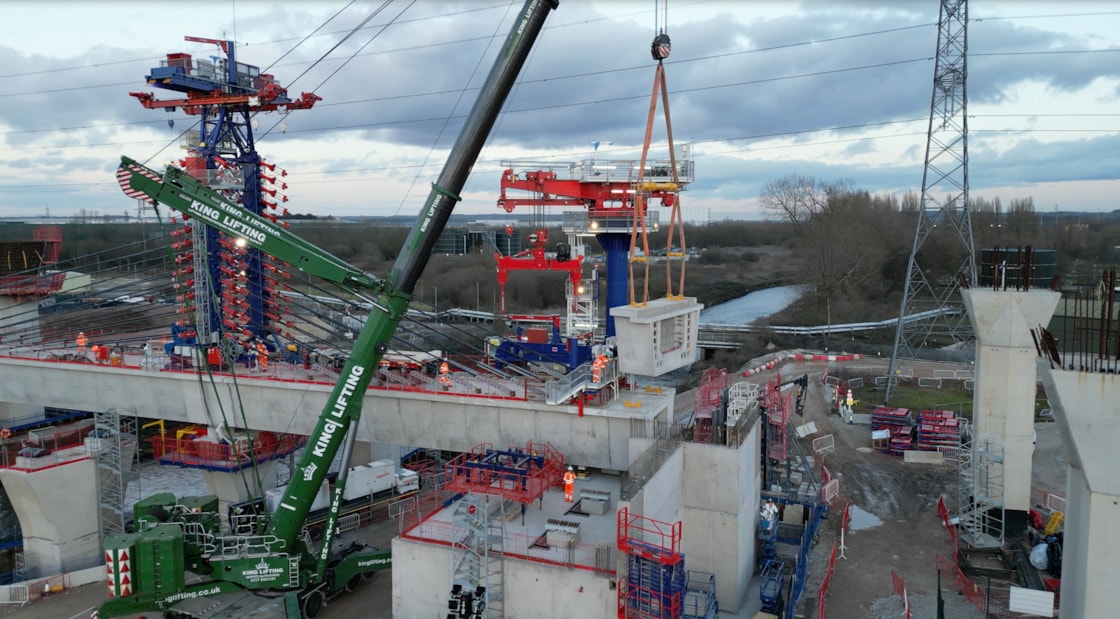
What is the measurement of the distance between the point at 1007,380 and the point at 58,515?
31018mm

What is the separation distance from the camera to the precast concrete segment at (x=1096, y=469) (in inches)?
474

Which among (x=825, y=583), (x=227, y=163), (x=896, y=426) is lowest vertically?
(x=825, y=583)

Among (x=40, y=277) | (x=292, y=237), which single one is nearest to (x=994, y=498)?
(x=292, y=237)

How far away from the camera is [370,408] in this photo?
2364 centimetres

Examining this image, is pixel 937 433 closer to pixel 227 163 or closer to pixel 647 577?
pixel 647 577

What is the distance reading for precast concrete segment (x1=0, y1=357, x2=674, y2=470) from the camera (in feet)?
68.6

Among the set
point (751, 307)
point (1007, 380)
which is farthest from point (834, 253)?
point (1007, 380)

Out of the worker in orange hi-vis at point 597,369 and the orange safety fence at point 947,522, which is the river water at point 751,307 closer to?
the orange safety fence at point 947,522

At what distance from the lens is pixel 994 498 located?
22109 mm

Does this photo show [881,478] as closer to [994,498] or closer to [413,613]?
[994,498]

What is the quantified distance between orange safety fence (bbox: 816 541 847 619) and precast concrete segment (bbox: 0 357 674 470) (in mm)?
5950

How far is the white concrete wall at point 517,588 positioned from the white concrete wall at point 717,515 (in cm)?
458

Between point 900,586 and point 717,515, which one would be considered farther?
point 717,515

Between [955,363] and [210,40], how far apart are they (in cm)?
4770
